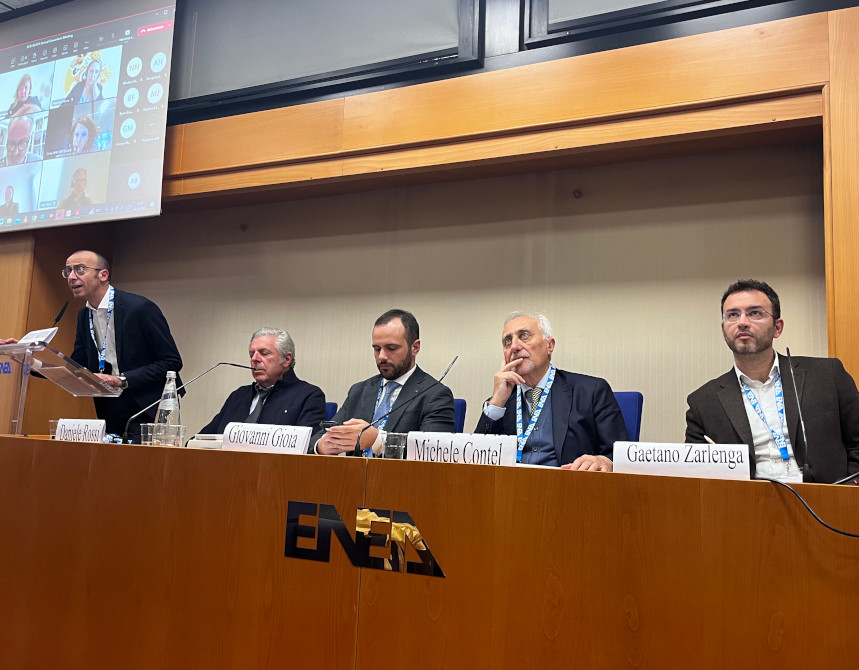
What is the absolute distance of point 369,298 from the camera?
3.82 meters

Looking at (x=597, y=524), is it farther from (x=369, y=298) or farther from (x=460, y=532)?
(x=369, y=298)

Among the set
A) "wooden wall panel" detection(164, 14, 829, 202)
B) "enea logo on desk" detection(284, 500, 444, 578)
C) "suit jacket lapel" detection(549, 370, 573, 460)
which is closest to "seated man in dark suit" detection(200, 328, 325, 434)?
"suit jacket lapel" detection(549, 370, 573, 460)

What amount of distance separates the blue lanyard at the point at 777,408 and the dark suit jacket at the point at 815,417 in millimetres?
35

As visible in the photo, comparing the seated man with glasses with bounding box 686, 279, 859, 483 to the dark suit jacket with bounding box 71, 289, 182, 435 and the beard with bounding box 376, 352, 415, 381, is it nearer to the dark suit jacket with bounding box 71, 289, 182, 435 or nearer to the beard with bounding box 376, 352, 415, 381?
the beard with bounding box 376, 352, 415, 381

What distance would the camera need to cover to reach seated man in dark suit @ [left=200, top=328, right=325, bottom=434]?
2.76m

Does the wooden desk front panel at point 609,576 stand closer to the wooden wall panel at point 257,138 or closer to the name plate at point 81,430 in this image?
Answer: the name plate at point 81,430

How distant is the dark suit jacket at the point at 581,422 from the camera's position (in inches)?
90.4

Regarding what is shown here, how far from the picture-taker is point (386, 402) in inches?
102

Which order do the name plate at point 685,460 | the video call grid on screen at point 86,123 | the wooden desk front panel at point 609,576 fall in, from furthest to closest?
the video call grid on screen at point 86,123, the name plate at point 685,460, the wooden desk front panel at point 609,576

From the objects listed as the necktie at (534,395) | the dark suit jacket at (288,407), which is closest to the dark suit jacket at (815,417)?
the necktie at (534,395)

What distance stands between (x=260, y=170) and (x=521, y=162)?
129cm

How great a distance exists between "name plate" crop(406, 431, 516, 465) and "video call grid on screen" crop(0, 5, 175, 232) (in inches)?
104

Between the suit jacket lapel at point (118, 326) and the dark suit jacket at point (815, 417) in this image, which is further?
the suit jacket lapel at point (118, 326)

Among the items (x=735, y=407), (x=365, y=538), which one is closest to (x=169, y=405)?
(x=365, y=538)
